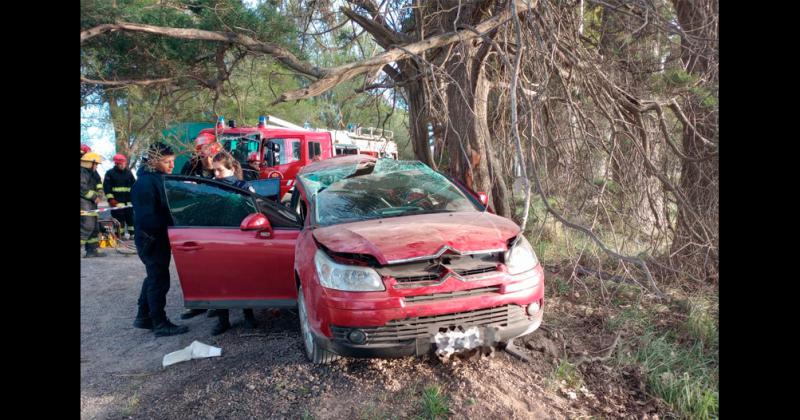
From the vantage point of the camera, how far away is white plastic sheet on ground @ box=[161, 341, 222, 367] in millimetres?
3816

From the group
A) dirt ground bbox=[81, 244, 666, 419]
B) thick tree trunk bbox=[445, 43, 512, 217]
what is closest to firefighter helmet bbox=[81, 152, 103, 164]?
dirt ground bbox=[81, 244, 666, 419]

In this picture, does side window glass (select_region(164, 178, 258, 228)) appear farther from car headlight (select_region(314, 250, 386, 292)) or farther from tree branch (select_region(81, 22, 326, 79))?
car headlight (select_region(314, 250, 386, 292))

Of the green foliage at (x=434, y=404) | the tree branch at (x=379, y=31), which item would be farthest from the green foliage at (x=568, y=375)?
the tree branch at (x=379, y=31)

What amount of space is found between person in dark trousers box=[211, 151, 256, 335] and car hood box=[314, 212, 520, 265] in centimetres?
163

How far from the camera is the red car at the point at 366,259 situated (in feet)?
9.20

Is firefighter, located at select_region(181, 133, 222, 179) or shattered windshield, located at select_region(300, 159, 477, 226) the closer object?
shattered windshield, located at select_region(300, 159, 477, 226)

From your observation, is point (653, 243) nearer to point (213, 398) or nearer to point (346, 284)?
point (346, 284)

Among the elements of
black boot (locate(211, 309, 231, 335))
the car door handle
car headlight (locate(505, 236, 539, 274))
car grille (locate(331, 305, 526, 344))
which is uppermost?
car headlight (locate(505, 236, 539, 274))

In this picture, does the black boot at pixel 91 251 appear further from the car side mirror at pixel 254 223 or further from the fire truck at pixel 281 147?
the car side mirror at pixel 254 223

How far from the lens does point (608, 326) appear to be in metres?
4.14

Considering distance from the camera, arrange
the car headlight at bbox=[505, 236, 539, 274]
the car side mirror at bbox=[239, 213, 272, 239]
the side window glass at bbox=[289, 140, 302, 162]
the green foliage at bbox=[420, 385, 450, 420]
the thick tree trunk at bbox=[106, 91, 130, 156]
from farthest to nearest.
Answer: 1. the side window glass at bbox=[289, 140, 302, 162]
2. the thick tree trunk at bbox=[106, 91, 130, 156]
3. the car side mirror at bbox=[239, 213, 272, 239]
4. the car headlight at bbox=[505, 236, 539, 274]
5. the green foliage at bbox=[420, 385, 450, 420]

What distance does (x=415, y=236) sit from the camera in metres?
3.02
